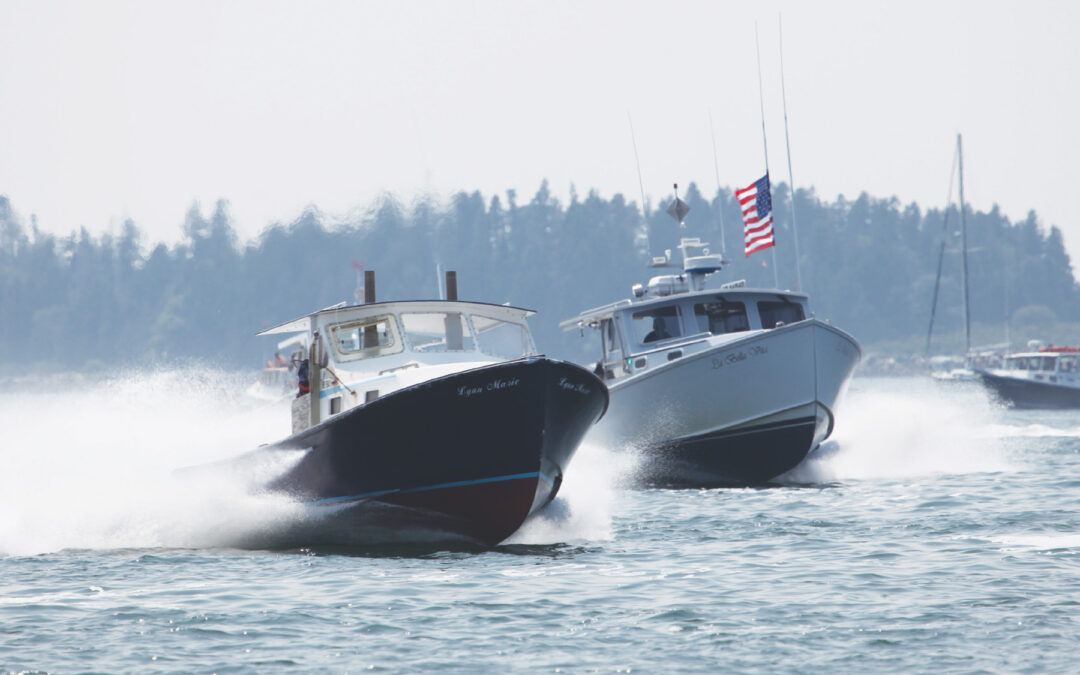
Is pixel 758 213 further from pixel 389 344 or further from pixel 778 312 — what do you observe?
pixel 389 344

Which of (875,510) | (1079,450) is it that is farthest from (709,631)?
(1079,450)

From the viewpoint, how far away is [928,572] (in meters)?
12.7

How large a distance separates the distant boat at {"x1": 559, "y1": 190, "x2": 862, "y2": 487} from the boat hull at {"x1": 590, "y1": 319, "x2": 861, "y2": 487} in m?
0.02

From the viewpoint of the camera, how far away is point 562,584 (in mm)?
12234

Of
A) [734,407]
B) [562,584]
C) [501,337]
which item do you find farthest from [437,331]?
[734,407]

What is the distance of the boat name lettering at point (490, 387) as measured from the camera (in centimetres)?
1410

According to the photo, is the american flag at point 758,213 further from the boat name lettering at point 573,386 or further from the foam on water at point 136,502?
the boat name lettering at point 573,386

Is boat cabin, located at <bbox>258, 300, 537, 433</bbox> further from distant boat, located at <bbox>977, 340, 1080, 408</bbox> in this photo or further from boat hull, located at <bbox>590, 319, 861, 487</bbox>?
distant boat, located at <bbox>977, 340, 1080, 408</bbox>

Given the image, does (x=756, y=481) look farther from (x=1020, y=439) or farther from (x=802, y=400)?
(x=1020, y=439)

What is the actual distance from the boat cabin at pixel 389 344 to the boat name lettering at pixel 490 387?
1.65 meters

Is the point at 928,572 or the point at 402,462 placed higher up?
the point at 402,462

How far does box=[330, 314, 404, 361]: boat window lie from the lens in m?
16.8

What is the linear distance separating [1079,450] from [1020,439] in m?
5.50

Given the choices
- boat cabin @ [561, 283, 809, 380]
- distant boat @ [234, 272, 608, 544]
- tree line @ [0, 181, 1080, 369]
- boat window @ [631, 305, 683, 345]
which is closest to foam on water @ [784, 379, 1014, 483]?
boat cabin @ [561, 283, 809, 380]
